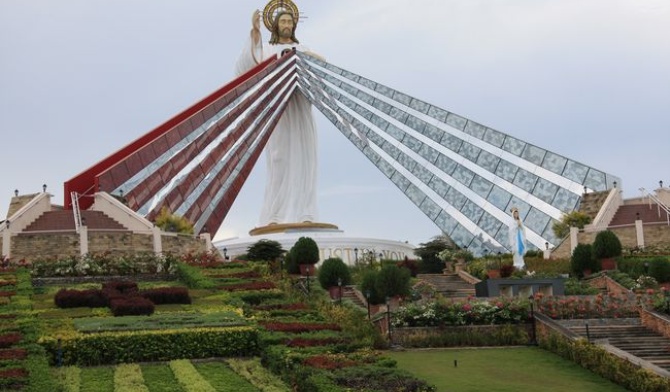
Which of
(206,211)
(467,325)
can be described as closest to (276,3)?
(206,211)

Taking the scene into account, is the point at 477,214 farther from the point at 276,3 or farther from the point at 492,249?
the point at 276,3

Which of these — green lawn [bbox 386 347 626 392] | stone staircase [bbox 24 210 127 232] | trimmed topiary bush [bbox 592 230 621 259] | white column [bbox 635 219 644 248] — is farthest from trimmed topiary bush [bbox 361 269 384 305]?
white column [bbox 635 219 644 248]

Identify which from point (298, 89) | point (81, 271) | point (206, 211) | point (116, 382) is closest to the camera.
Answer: point (116, 382)

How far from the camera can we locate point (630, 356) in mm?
15203

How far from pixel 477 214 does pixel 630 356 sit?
16.8 meters

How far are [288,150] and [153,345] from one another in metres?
23.5

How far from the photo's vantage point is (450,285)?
2578 cm

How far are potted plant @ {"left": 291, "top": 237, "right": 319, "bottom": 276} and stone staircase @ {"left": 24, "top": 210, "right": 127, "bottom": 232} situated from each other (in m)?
5.74

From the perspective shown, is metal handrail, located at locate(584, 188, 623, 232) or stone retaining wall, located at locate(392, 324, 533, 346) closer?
stone retaining wall, located at locate(392, 324, 533, 346)

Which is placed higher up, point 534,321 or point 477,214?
point 477,214

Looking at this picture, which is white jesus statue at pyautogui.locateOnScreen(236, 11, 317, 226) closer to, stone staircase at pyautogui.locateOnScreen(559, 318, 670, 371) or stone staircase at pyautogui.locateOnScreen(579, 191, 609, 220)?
stone staircase at pyautogui.locateOnScreen(579, 191, 609, 220)

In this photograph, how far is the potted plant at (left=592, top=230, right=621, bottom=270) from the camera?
25.2 metres

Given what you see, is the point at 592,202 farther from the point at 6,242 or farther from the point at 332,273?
the point at 6,242

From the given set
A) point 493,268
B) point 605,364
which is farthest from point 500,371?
point 493,268
